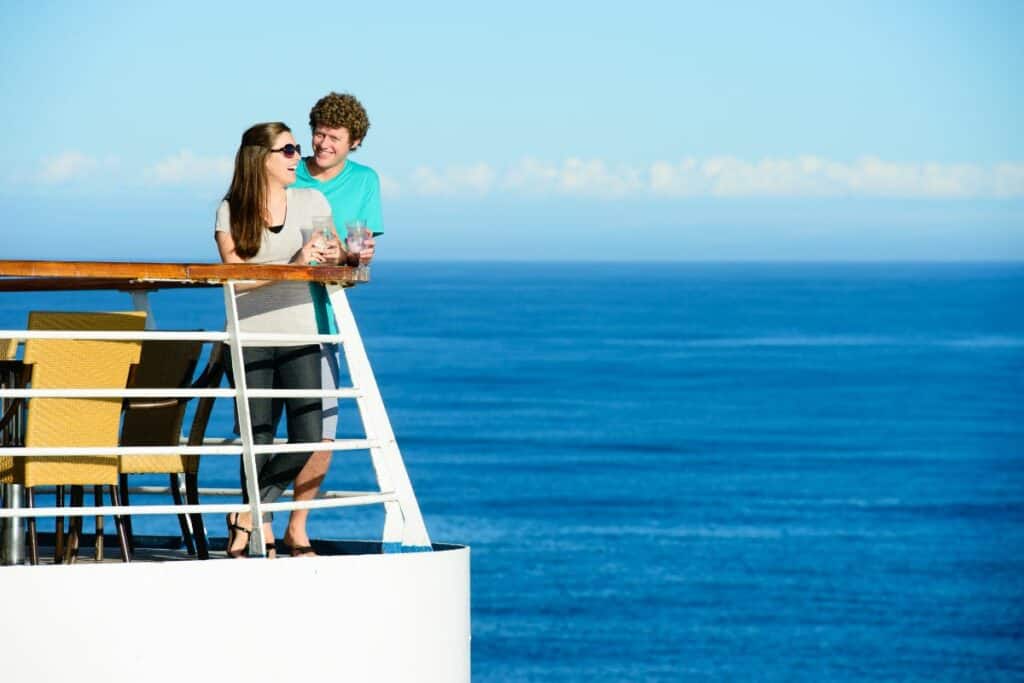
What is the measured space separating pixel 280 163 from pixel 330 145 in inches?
17.9

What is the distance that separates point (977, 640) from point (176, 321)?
79.5m

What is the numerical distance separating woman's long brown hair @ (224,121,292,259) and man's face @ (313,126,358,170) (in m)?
0.42

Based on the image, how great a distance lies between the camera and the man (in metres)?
5.58

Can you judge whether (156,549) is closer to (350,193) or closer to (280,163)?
(350,193)

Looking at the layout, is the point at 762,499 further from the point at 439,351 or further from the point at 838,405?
the point at 439,351

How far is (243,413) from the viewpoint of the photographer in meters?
4.77

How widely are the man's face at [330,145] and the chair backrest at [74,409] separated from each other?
91cm

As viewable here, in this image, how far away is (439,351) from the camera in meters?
117

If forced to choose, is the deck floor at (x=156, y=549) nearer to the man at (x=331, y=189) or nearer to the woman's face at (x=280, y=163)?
the man at (x=331, y=189)

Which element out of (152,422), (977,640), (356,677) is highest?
(152,422)

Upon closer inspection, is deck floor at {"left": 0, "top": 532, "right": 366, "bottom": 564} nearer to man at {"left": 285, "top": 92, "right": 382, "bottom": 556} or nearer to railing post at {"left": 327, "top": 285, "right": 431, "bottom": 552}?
man at {"left": 285, "top": 92, "right": 382, "bottom": 556}

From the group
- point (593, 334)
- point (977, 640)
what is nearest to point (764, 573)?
point (977, 640)

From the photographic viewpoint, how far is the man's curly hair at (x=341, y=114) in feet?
18.8

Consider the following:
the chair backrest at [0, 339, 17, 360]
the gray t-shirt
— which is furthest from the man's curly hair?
the chair backrest at [0, 339, 17, 360]
